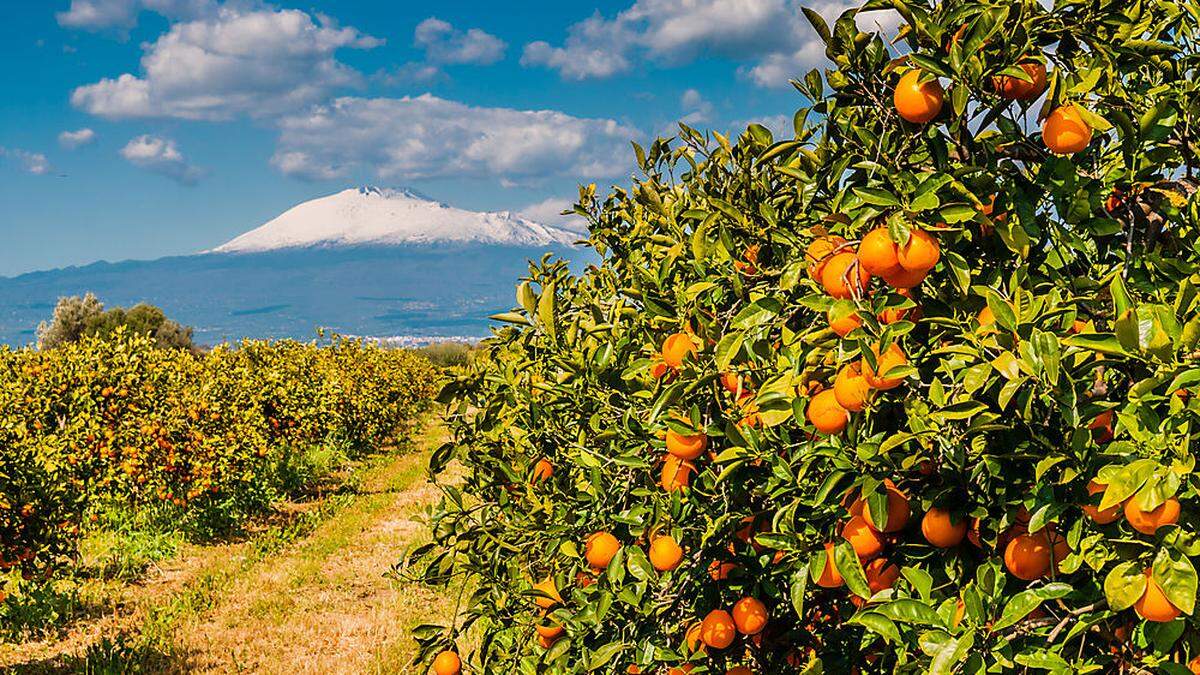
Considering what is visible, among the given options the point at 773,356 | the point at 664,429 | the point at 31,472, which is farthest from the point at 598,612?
the point at 31,472

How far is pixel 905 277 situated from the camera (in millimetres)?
1372

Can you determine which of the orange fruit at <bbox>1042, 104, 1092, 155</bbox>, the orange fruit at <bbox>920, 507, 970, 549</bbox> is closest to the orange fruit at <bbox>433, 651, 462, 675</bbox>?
the orange fruit at <bbox>920, 507, 970, 549</bbox>

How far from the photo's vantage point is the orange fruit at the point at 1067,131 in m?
1.44

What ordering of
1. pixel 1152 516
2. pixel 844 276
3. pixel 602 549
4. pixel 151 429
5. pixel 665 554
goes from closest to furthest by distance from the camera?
pixel 1152 516 < pixel 844 276 < pixel 665 554 < pixel 602 549 < pixel 151 429

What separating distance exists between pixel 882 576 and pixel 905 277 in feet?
2.50

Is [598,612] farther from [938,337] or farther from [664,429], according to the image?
[938,337]

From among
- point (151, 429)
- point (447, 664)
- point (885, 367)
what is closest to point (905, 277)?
point (885, 367)

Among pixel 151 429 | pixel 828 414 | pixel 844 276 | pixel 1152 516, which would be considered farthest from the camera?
pixel 151 429

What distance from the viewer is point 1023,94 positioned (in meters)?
1.49

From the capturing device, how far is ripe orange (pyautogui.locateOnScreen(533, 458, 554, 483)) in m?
2.86

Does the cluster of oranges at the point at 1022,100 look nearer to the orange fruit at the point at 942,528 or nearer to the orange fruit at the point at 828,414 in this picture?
the orange fruit at the point at 828,414

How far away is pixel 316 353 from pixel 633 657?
18.4 m

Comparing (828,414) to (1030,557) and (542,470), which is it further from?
(542,470)

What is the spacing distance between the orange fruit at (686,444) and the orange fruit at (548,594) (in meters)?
0.58
